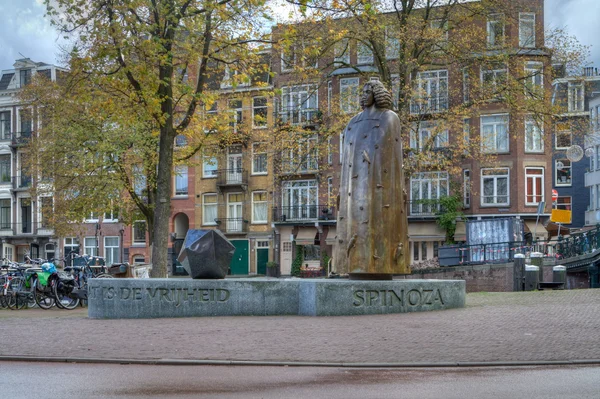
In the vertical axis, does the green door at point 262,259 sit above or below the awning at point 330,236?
below

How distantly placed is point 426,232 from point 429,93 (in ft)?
38.2

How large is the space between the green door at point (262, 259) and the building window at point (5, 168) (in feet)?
75.3

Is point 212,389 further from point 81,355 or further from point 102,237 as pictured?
point 102,237

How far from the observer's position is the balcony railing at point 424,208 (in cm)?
5209

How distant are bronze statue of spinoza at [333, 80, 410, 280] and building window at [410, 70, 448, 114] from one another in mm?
15814

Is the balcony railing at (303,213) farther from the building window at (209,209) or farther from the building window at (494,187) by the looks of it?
the building window at (494,187)

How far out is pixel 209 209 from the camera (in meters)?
Result: 61.2

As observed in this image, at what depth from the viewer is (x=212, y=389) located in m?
8.63

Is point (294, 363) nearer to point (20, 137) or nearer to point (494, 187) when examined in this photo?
point (494, 187)

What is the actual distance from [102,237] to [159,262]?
4260cm

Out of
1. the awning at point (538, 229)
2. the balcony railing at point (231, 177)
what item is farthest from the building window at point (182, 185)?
the awning at point (538, 229)

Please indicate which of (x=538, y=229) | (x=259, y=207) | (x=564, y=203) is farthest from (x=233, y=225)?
(x=564, y=203)

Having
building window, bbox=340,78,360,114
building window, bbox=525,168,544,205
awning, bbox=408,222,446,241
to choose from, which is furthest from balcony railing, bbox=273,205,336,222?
building window, bbox=340,78,360,114

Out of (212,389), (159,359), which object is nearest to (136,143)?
(159,359)
